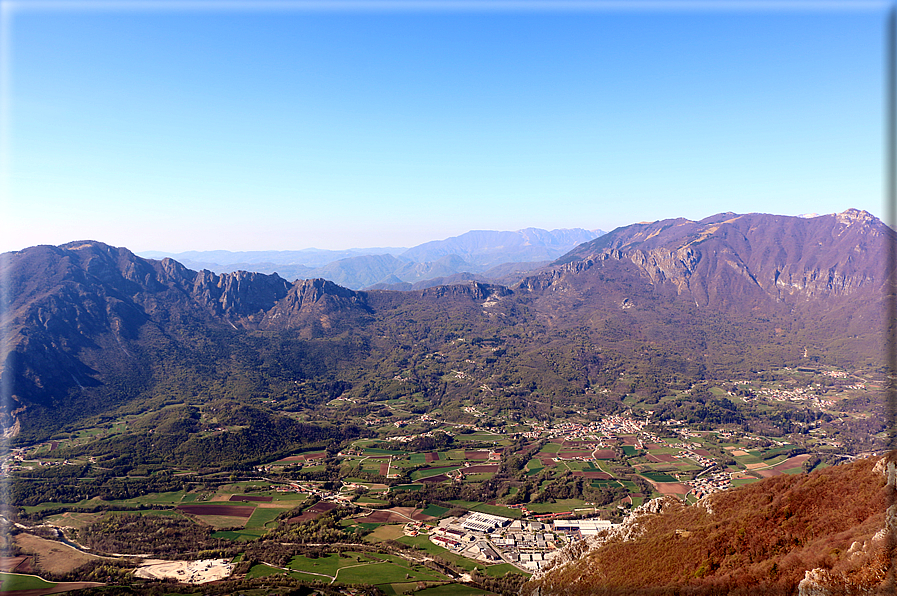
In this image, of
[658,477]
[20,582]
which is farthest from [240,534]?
[658,477]

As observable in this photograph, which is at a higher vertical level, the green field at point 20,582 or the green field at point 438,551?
the green field at point 20,582

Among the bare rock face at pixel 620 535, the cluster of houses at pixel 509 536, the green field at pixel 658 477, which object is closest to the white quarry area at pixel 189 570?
the cluster of houses at pixel 509 536

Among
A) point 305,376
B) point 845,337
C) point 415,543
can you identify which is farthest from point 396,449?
point 845,337

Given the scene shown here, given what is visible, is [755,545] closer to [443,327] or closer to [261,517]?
[261,517]

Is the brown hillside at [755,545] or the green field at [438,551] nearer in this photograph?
the brown hillside at [755,545]

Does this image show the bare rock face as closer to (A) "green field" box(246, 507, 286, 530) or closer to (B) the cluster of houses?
(B) the cluster of houses

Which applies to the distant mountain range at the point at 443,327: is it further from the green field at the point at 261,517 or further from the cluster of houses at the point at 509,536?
the cluster of houses at the point at 509,536

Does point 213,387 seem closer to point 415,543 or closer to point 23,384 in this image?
point 23,384
